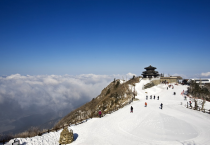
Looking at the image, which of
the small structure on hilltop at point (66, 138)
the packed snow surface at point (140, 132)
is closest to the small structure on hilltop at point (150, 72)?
the packed snow surface at point (140, 132)

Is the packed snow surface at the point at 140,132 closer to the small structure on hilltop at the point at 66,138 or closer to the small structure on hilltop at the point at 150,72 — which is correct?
the small structure on hilltop at the point at 66,138

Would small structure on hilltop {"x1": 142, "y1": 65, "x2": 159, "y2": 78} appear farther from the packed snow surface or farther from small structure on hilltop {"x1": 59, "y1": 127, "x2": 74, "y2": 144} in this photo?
small structure on hilltop {"x1": 59, "y1": 127, "x2": 74, "y2": 144}

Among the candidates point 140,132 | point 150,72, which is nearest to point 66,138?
point 140,132

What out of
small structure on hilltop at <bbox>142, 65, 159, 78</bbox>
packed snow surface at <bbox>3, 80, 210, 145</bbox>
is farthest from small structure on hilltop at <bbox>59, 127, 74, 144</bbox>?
small structure on hilltop at <bbox>142, 65, 159, 78</bbox>

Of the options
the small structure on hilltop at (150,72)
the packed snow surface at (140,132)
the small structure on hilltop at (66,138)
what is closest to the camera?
the small structure on hilltop at (66,138)

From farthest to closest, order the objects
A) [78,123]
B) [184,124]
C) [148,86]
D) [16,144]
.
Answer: [148,86], [78,123], [184,124], [16,144]

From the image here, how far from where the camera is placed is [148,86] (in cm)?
5212

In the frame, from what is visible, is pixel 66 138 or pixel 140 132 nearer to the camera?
pixel 66 138

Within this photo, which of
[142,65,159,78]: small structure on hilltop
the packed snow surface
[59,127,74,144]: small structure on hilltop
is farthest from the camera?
[142,65,159,78]: small structure on hilltop

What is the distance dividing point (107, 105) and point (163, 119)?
2286 cm

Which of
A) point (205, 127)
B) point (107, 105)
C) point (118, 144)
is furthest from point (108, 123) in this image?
point (107, 105)

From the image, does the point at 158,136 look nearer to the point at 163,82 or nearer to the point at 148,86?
the point at 148,86

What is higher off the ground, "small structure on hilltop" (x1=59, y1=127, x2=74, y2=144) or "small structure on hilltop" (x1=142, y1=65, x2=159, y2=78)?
"small structure on hilltop" (x1=142, y1=65, x2=159, y2=78)

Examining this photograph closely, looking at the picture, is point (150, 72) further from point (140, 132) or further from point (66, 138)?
point (66, 138)
